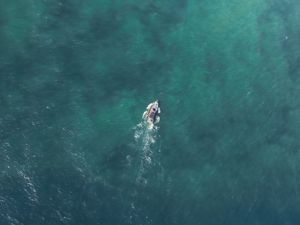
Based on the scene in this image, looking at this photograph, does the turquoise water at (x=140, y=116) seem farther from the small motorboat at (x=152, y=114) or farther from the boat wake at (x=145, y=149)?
the small motorboat at (x=152, y=114)

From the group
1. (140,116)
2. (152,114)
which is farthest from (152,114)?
(140,116)

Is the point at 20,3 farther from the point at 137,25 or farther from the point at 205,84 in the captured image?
the point at 205,84

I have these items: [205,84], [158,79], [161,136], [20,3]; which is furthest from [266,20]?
[20,3]

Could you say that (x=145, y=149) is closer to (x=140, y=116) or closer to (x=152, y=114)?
(x=140, y=116)

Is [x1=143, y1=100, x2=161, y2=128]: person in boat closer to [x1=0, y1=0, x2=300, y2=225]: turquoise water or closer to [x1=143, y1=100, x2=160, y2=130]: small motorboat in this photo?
[x1=143, y1=100, x2=160, y2=130]: small motorboat

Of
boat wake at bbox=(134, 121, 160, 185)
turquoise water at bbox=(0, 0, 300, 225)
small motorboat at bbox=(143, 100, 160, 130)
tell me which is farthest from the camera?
small motorboat at bbox=(143, 100, 160, 130)

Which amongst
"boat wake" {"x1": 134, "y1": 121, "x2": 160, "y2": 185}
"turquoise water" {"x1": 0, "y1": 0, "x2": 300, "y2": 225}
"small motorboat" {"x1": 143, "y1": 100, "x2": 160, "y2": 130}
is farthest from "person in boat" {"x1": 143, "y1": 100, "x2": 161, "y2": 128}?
"turquoise water" {"x1": 0, "y1": 0, "x2": 300, "y2": 225}
